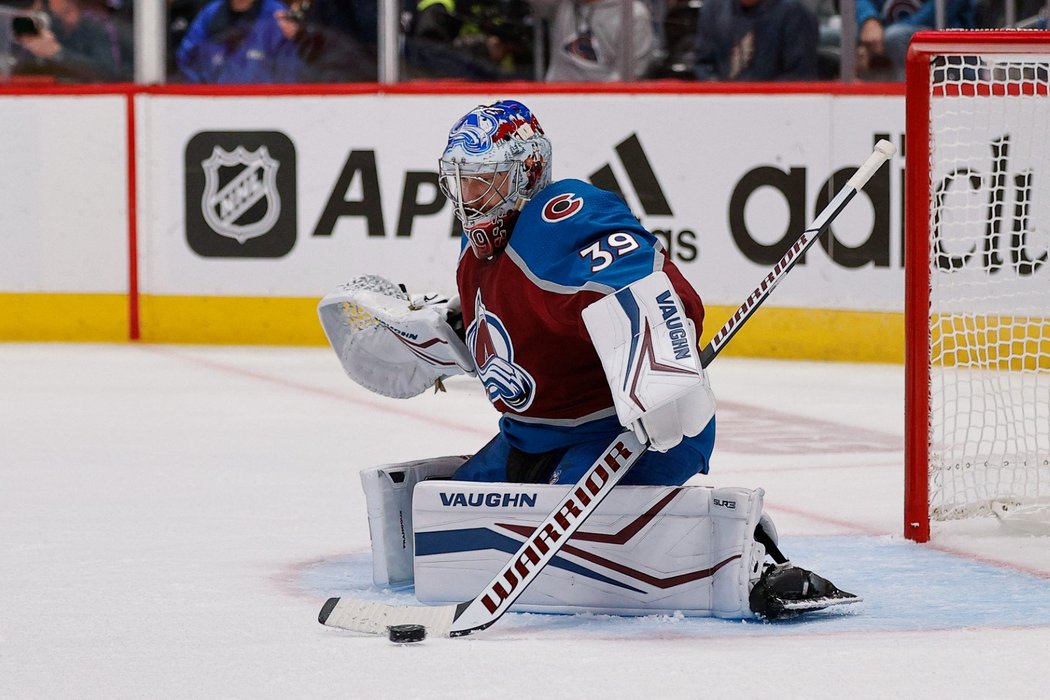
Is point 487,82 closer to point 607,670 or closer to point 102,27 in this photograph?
point 102,27

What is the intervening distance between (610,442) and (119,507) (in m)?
1.39

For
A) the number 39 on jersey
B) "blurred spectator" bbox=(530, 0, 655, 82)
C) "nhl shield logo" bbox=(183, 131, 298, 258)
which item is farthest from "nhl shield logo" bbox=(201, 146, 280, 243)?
the number 39 on jersey

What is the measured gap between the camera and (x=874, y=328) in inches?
247

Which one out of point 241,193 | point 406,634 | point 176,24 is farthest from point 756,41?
point 406,634

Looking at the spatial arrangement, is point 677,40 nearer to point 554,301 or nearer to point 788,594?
point 554,301

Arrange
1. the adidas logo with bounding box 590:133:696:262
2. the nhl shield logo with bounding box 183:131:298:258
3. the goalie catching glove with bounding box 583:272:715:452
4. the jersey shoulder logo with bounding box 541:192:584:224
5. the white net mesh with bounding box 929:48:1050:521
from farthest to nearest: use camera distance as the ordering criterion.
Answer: the nhl shield logo with bounding box 183:131:298:258 < the adidas logo with bounding box 590:133:696:262 < the white net mesh with bounding box 929:48:1050:521 < the jersey shoulder logo with bounding box 541:192:584:224 < the goalie catching glove with bounding box 583:272:715:452

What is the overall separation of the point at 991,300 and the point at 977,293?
217 millimetres

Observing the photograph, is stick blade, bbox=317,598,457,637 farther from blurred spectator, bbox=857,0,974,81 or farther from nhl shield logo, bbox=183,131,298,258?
nhl shield logo, bbox=183,131,298,258

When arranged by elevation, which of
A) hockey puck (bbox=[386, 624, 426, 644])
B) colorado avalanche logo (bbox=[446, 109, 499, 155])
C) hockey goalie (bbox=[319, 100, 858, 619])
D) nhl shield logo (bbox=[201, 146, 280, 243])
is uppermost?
nhl shield logo (bbox=[201, 146, 280, 243])

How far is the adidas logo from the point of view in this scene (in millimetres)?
6461

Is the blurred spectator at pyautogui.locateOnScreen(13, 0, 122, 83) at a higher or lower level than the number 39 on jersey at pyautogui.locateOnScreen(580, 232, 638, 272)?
higher

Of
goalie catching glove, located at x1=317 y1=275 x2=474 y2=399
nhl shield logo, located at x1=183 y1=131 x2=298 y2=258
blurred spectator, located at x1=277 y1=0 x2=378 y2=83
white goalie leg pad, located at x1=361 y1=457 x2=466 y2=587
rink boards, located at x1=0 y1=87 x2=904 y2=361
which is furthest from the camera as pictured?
blurred spectator, located at x1=277 y1=0 x2=378 y2=83

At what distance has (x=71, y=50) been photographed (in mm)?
7297

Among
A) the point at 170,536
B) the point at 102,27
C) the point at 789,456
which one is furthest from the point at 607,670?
the point at 102,27
